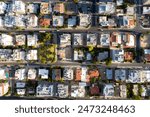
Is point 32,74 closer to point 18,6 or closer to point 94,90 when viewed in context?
point 94,90

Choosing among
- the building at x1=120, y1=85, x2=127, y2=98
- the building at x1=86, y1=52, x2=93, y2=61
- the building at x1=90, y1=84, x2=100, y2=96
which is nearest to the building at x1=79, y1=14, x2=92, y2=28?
the building at x1=86, y1=52, x2=93, y2=61

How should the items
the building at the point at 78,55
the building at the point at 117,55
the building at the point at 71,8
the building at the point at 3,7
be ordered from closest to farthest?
the building at the point at 117,55, the building at the point at 78,55, the building at the point at 3,7, the building at the point at 71,8

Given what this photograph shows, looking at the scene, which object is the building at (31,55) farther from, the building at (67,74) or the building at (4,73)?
the building at (67,74)

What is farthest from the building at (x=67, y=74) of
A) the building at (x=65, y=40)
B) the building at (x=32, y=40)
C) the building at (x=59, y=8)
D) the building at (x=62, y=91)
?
the building at (x=59, y=8)

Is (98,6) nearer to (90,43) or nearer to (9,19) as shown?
(90,43)

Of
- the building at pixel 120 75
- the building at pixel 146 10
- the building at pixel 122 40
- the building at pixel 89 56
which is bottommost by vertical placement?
the building at pixel 120 75

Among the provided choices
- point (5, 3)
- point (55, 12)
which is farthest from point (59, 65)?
point (5, 3)
